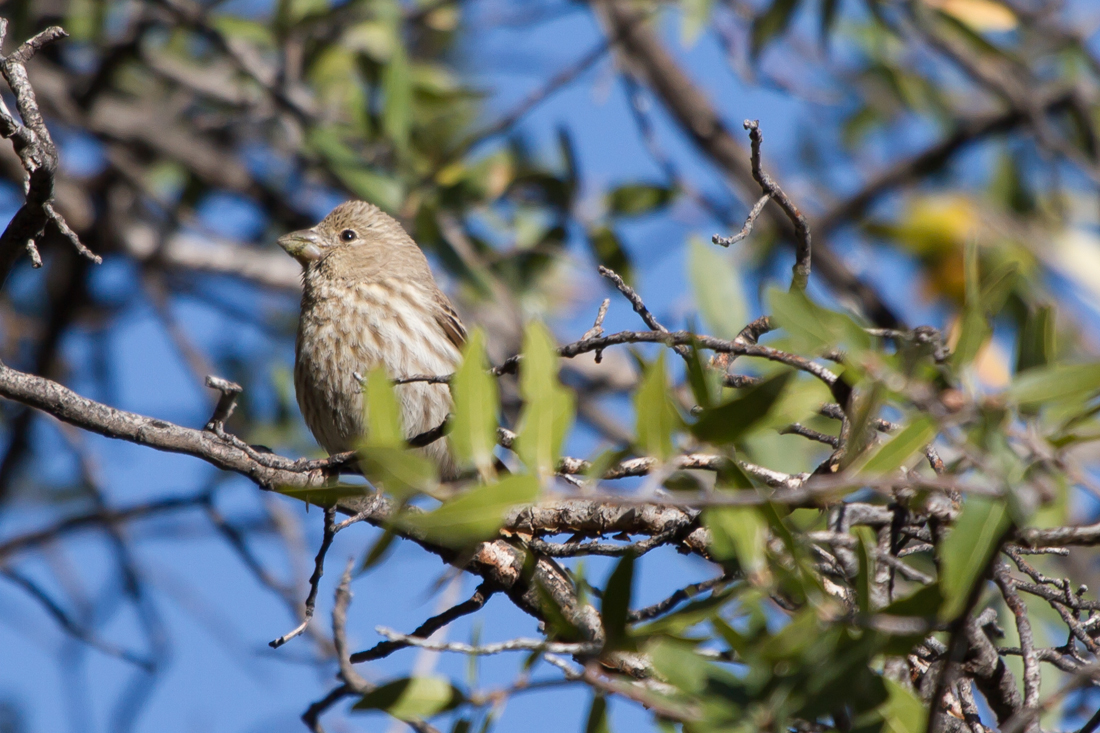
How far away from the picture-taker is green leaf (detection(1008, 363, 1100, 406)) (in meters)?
1.68

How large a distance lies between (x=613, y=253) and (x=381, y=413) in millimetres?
3682

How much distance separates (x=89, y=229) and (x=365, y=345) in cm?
204

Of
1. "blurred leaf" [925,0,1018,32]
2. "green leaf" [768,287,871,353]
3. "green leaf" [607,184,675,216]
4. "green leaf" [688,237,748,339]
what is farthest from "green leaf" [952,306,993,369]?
"blurred leaf" [925,0,1018,32]

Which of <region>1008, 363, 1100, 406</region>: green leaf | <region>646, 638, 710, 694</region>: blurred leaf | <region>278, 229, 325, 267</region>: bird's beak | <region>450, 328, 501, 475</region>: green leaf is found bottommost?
<region>646, 638, 710, 694</region>: blurred leaf

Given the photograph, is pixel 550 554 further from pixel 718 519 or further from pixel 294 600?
pixel 294 600

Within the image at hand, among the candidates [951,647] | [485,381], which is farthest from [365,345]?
[951,647]

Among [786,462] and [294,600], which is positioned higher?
[786,462]

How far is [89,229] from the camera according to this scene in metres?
5.98

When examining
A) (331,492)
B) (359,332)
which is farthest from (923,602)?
(359,332)

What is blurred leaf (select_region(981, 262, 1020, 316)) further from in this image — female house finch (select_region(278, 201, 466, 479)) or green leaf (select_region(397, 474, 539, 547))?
female house finch (select_region(278, 201, 466, 479))

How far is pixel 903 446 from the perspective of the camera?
1759 mm

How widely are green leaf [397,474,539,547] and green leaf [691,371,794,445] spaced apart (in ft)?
1.01

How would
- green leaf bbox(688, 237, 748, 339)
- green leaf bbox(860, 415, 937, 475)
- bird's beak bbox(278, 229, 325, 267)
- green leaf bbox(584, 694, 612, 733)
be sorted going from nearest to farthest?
1. green leaf bbox(860, 415, 937, 475)
2. green leaf bbox(584, 694, 612, 733)
3. green leaf bbox(688, 237, 748, 339)
4. bird's beak bbox(278, 229, 325, 267)

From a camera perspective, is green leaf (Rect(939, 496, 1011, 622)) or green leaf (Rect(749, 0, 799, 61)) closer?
green leaf (Rect(939, 496, 1011, 622))
